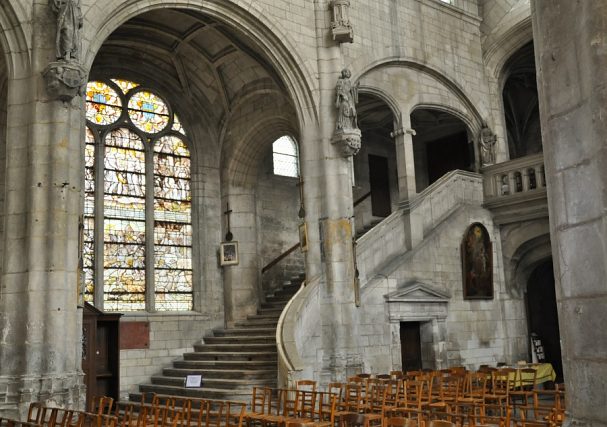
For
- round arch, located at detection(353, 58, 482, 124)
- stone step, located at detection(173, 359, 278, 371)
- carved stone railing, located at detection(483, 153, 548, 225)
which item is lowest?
stone step, located at detection(173, 359, 278, 371)

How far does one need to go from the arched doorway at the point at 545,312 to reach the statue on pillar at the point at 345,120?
7545 mm

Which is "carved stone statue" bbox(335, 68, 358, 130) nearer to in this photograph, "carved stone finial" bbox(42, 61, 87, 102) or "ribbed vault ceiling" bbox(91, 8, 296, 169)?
"ribbed vault ceiling" bbox(91, 8, 296, 169)

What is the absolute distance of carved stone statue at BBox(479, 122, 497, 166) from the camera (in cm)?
1856

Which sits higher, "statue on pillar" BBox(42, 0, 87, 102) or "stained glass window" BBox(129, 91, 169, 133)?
"stained glass window" BBox(129, 91, 169, 133)

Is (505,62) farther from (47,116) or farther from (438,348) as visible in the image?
(47,116)

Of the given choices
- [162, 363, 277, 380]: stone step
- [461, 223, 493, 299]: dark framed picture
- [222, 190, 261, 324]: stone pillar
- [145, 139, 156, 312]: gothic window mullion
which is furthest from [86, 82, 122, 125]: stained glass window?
[461, 223, 493, 299]: dark framed picture

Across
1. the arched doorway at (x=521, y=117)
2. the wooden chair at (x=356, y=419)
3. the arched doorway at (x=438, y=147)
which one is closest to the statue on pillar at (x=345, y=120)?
the arched doorway at (x=438, y=147)

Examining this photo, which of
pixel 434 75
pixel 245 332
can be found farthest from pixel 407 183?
pixel 245 332

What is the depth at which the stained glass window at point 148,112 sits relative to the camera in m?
16.9

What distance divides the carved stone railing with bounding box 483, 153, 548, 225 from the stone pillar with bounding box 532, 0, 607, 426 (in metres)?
12.9

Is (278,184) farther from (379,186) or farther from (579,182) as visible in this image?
(579,182)

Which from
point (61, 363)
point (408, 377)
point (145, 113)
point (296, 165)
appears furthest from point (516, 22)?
point (61, 363)

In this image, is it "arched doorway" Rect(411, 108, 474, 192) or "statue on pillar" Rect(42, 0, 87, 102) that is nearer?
"statue on pillar" Rect(42, 0, 87, 102)

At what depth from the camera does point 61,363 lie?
32.8 ft
